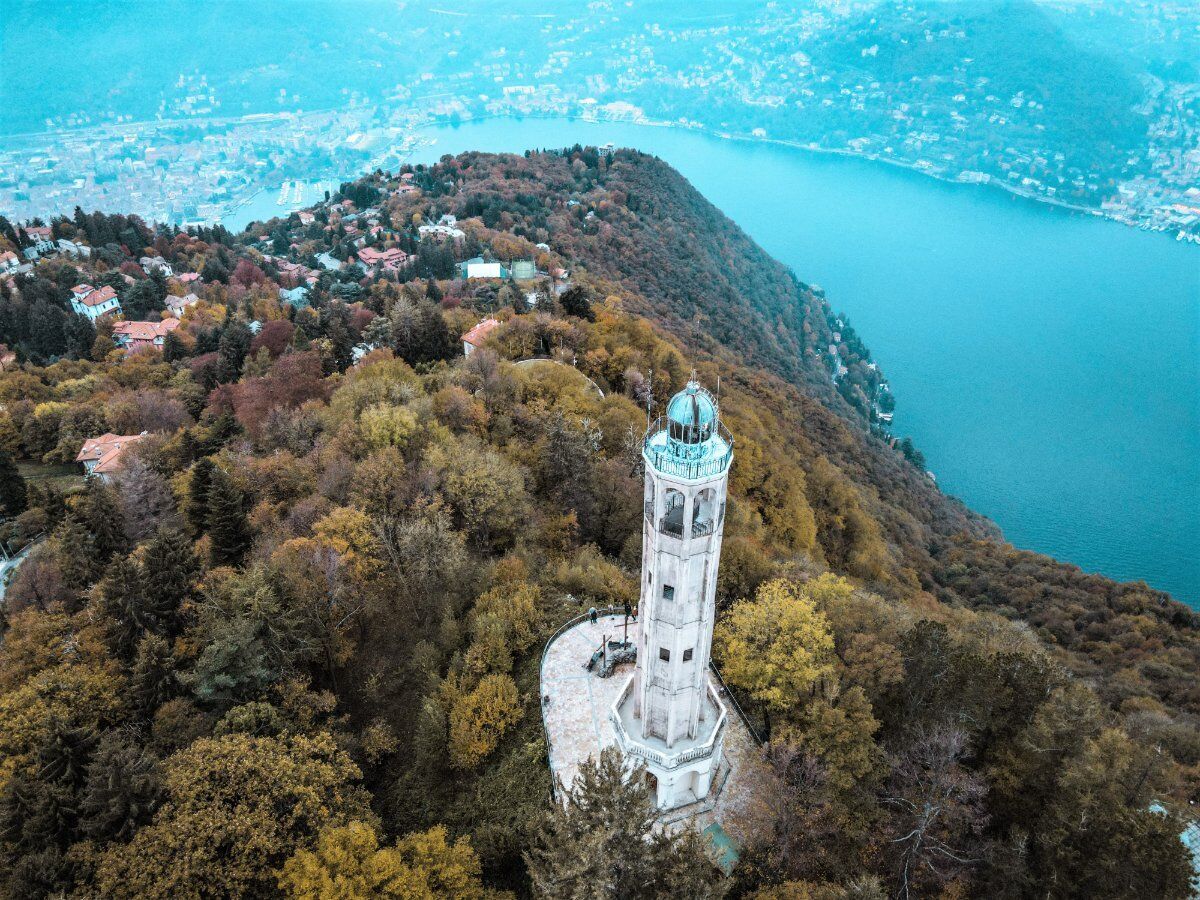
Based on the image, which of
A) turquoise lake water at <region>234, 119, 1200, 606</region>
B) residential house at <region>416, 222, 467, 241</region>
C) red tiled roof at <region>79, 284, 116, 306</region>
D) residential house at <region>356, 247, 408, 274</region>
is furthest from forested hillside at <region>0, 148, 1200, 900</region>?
turquoise lake water at <region>234, 119, 1200, 606</region>

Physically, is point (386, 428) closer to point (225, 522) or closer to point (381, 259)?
point (225, 522)

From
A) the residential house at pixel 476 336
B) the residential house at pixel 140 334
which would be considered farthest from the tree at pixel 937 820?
the residential house at pixel 140 334

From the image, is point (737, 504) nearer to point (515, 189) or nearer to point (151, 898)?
point (151, 898)

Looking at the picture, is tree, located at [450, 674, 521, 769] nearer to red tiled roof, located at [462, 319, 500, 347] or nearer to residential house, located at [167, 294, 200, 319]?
red tiled roof, located at [462, 319, 500, 347]

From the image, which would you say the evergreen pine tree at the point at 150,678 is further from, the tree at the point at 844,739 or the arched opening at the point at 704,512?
the tree at the point at 844,739

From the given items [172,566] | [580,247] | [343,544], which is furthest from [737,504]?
[580,247]
